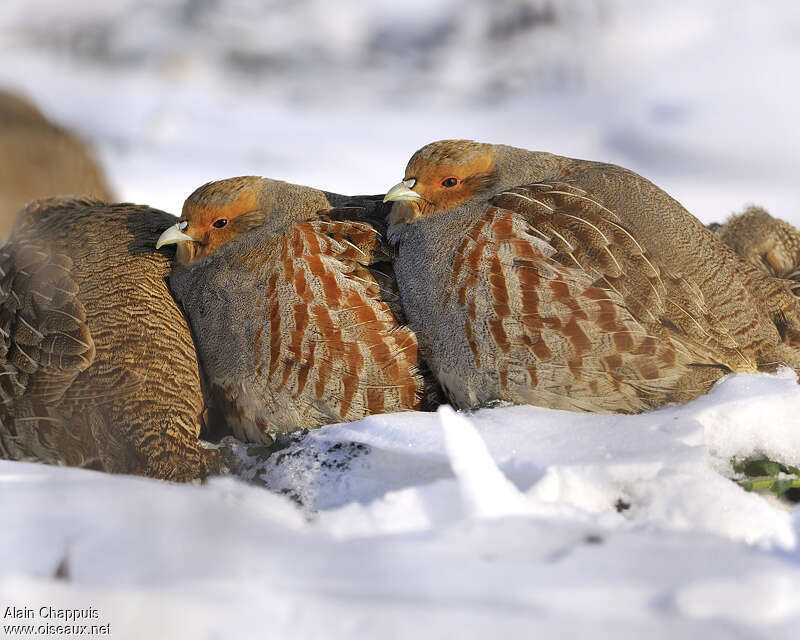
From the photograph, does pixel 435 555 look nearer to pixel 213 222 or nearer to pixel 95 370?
pixel 95 370

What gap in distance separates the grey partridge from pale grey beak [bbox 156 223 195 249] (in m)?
0.61

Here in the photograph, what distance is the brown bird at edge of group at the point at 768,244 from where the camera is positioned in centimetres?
264

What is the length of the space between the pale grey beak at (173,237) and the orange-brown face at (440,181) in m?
0.62

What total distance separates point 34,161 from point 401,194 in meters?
1.38

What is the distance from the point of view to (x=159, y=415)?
195 cm

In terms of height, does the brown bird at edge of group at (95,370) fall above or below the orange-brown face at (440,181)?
below

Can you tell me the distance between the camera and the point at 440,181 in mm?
2172

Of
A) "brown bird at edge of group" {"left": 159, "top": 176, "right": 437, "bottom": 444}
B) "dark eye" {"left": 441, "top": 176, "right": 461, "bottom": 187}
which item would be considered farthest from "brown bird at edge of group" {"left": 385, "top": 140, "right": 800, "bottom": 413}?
"brown bird at edge of group" {"left": 159, "top": 176, "right": 437, "bottom": 444}

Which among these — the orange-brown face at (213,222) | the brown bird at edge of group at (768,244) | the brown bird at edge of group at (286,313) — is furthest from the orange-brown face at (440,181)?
the brown bird at edge of group at (768,244)

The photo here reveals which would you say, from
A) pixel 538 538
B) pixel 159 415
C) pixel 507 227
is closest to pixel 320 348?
pixel 159 415

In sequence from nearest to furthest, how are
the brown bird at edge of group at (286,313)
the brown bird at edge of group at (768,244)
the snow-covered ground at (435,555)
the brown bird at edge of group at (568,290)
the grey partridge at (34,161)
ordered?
the snow-covered ground at (435,555), the brown bird at edge of group at (568,290), the brown bird at edge of group at (286,313), the grey partridge at (34,161), the brown bird at edge of group at (768,244)

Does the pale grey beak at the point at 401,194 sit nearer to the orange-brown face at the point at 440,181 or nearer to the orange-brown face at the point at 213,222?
the orange-brown face at the point at 440,181

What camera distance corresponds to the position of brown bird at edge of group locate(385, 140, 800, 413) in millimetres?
1924

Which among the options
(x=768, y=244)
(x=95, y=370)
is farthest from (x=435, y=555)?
(x=768, y=244)
